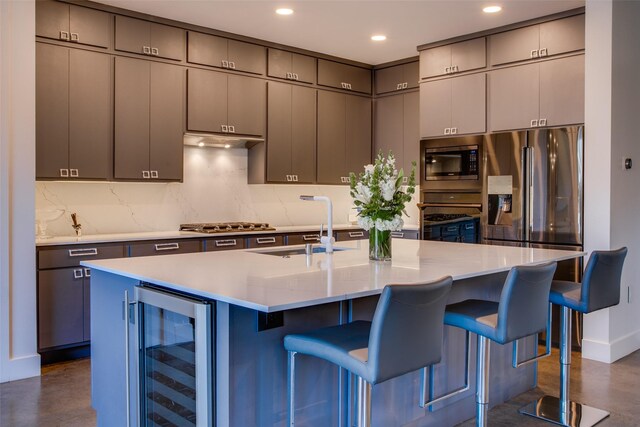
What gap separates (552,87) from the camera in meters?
4.65

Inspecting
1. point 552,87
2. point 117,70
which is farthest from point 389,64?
point 117,70

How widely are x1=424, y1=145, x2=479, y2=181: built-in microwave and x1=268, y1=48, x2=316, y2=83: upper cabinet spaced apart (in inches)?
58.8

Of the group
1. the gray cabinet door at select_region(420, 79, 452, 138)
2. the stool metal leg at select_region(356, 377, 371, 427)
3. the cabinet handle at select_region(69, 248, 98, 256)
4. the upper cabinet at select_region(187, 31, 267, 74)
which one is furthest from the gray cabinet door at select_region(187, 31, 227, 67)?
the stool metal leg at select_region(356, 377, 371, 427)

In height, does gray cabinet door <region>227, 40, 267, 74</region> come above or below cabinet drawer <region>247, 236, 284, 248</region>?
above

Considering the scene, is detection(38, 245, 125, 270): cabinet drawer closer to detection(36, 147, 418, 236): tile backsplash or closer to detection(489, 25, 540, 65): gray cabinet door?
detection(36, 147, 418, 236): tile backsplash

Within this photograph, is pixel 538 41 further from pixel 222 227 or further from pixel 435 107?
pixel 222 227

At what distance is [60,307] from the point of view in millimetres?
4133

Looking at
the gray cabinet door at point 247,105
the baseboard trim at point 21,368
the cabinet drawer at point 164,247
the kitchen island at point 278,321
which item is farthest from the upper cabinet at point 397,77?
the baseboard trim at point 21,368

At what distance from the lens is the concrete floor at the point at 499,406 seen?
10.4ft

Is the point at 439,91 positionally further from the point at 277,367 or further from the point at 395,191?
the point at 277,367

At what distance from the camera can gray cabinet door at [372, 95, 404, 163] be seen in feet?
20.8

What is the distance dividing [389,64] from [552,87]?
219cm

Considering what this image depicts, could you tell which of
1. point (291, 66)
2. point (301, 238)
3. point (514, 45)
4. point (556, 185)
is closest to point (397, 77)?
point (291, 66)

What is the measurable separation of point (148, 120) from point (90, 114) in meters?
0.49
